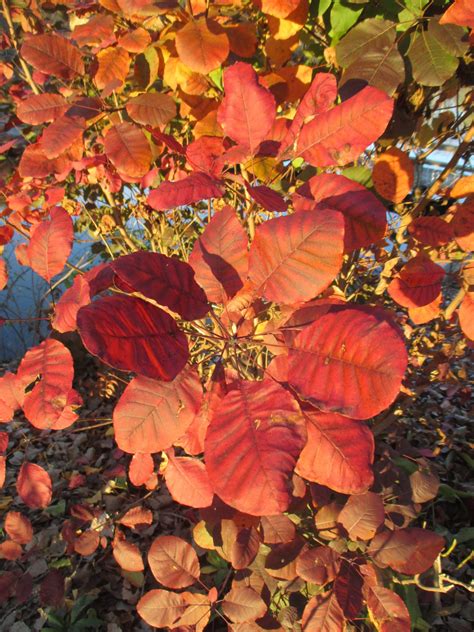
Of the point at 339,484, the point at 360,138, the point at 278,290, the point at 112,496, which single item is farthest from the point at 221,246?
the point at 112,496

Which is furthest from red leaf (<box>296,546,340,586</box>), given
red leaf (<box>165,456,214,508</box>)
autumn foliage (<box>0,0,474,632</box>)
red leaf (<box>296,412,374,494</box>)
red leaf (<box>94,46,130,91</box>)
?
red leaf (<box>94,46,130,91</box>)

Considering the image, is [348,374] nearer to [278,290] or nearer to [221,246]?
[278,290]

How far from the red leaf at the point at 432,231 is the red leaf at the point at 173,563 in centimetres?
95

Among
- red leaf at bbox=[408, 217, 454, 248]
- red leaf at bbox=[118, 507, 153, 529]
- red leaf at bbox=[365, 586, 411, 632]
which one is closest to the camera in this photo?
red leaf at bbox=[365, 586, 411, 632]

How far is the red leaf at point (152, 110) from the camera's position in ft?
3.65

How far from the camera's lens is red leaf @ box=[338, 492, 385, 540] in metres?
0.97

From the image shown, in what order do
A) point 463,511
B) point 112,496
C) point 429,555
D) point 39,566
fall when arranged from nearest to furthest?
point 429,555 → point 39,566 → point 463,511 → point 112,496

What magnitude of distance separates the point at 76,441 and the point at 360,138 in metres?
2.64

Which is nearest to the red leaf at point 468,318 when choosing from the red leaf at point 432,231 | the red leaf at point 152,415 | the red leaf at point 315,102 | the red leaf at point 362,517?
the red leaf at point 432,231

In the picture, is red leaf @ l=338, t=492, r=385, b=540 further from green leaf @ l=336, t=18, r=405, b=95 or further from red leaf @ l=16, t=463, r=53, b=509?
green leaf @ l=336, t=18, r=405, b=95

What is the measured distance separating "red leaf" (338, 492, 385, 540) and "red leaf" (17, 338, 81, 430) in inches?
26.7

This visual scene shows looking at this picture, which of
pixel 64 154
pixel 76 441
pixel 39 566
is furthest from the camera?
pixel 76 441

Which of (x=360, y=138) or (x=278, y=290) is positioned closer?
(x=278, y=290)

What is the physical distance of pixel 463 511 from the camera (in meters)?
1.83
